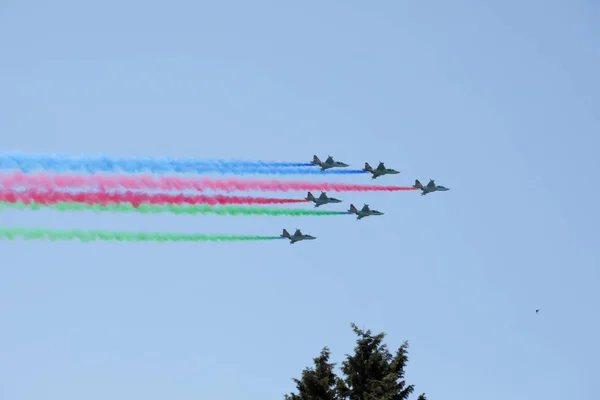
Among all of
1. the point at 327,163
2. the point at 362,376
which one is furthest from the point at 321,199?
the point at 362,376

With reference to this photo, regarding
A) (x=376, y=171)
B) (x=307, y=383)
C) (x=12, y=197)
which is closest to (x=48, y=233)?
(x=12, y=197)

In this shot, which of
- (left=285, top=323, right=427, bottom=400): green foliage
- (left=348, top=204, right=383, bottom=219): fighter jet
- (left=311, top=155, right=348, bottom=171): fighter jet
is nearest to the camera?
(left=285, top=323, right=427, bottom=400): green foliage

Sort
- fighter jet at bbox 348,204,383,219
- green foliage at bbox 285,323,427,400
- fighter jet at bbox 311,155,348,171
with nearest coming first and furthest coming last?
green foliage at bbox 285,323,427,400 < fighter jet at bbox 311,155,348,171 < fighter jet at bbox 348,204,383,219

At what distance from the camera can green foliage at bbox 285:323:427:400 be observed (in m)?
64.4

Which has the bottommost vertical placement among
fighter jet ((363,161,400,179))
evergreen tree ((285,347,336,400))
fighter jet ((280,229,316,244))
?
evergreen tree ((285,347,336,400))

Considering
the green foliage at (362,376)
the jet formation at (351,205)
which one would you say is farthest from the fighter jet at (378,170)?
the green foliage at (362,376)

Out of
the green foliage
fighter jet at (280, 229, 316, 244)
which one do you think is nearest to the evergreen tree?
the green foliage

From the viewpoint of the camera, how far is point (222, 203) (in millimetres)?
76562

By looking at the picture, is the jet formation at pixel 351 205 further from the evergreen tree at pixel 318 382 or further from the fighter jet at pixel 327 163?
the evergreen tree at pixel 318 382

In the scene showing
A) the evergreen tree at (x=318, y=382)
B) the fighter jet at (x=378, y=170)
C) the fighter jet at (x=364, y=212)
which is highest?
the fighter jet at (x=378, y=170)

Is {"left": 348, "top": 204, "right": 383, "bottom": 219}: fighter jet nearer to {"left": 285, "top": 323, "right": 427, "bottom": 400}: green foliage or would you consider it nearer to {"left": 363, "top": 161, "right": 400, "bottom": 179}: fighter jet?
{"left": 363, "top": 161, "right": 400, "bottom": 179}: fighter jet

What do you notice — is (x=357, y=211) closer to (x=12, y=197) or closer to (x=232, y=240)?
(x=232, y=240)

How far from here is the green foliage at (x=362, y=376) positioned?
211 feet

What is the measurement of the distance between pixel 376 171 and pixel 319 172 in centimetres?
750
